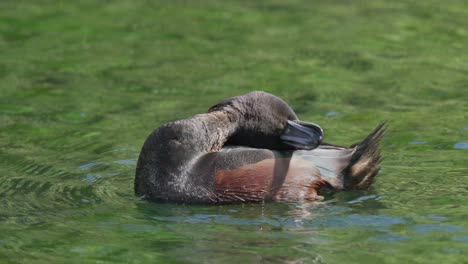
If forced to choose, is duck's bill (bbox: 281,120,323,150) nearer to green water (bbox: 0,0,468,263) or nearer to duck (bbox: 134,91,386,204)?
duck (bbox: 134,91,386,204)

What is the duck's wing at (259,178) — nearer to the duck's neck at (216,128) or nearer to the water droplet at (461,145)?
the duck's neck at (216,128)

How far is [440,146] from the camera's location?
907 centimetres

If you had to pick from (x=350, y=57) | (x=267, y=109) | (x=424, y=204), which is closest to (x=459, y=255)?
(x=424, y=204)

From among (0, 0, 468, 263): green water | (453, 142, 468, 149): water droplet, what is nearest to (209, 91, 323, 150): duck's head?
(0, 0, 468, 263): green water

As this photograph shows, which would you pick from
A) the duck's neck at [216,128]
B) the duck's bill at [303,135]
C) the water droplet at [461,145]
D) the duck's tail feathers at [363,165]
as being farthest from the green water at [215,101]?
the duck's neck at [216,128]

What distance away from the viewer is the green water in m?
6.80

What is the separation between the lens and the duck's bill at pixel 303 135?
7.96 metres

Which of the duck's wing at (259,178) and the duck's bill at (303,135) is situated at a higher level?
the duck's bill at (303,135)

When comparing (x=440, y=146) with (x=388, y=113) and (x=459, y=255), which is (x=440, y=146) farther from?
(x=459, y=255)

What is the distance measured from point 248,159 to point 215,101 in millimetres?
3588

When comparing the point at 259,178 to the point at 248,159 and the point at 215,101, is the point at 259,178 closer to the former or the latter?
the point at 248,159

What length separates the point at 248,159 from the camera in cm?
768

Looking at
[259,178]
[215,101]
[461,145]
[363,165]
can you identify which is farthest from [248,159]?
[215,101]

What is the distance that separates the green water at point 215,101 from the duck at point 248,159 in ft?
0.39
